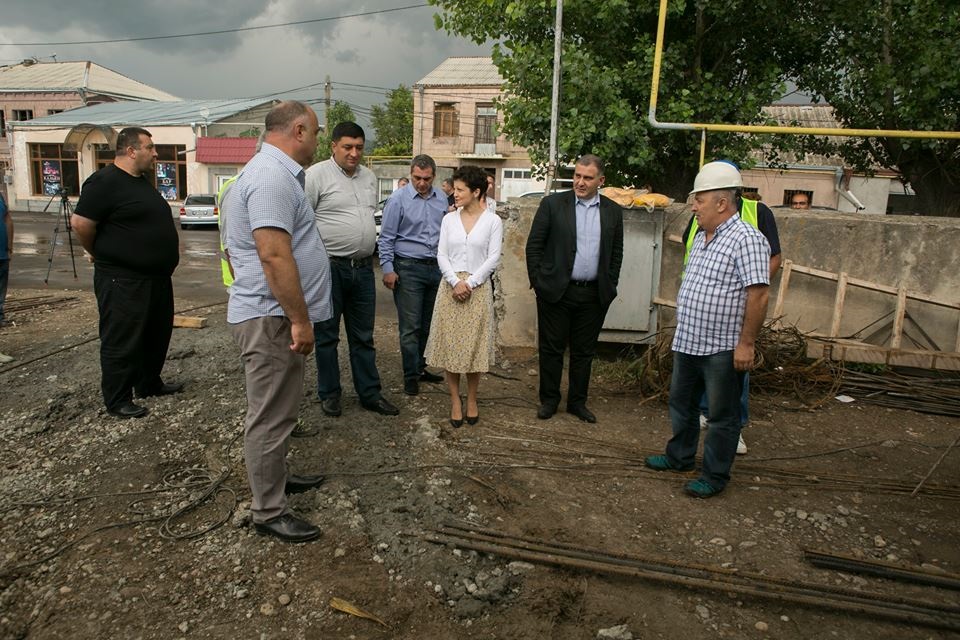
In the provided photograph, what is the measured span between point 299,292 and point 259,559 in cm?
122

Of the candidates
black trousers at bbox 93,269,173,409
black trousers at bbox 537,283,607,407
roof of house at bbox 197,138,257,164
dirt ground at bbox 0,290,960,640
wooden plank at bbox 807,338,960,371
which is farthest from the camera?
roof of house at bbox 197,138,257,164

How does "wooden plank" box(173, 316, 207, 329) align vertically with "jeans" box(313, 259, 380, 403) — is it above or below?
below

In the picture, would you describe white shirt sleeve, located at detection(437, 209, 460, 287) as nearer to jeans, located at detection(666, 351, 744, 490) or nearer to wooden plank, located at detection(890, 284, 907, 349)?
jeans, located at detection(666, 351, 744, 490)

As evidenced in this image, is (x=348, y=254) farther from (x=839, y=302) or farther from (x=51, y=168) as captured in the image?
(x=51, y=168)

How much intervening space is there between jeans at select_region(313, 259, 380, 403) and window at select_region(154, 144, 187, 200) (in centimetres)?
3237

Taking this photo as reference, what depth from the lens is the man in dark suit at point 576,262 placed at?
15.9 feet

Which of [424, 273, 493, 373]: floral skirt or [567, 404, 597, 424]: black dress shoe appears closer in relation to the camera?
[424, 273, 493, 373]: floral skirt

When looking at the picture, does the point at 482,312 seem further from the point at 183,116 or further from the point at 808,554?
the point at 183,116

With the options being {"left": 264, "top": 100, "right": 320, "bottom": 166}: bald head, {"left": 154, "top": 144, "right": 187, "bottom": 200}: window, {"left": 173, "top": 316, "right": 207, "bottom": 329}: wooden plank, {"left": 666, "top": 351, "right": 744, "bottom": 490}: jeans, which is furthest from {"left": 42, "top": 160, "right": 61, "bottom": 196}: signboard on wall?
{"left": 666, "top": 351, "right": 744, "bottom": 490}: jeans

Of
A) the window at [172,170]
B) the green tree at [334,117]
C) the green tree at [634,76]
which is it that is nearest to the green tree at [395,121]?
the green tree at [334,117]

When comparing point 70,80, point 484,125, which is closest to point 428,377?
point 484,125

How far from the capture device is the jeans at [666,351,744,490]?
3.75 meters

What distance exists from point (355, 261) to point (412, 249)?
0.70 meters

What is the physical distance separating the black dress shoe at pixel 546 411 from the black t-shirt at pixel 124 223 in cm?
290
